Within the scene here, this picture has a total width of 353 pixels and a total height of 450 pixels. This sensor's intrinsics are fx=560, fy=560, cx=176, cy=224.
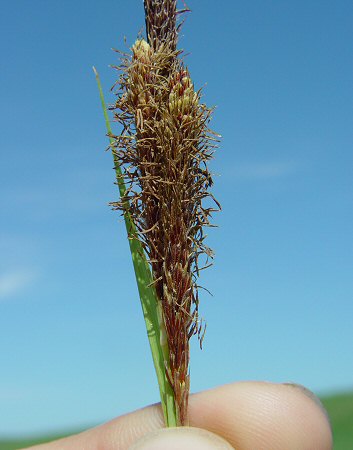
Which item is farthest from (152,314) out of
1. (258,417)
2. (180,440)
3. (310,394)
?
(310,394)

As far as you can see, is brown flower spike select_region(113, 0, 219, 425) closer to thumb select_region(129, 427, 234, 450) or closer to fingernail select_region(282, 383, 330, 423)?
thumb select_region(129, 427, 234, 450)

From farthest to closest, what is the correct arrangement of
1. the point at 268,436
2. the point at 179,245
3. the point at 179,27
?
the point at 268,436 → the point at 179,27 → the point at 179,245

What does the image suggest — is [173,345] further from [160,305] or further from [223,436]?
[223,436]

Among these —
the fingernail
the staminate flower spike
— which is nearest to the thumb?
the staminate flower spike

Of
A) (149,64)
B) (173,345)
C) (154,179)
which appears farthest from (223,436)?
(149,64)

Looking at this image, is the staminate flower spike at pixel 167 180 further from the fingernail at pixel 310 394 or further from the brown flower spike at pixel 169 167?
the fingernail at pixel 310 394

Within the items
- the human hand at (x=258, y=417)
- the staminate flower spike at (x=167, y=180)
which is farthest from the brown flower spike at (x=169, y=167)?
the human hand at (x=258, y=417)

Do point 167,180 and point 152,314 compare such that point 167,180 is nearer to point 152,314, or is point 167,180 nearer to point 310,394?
point 152,314
